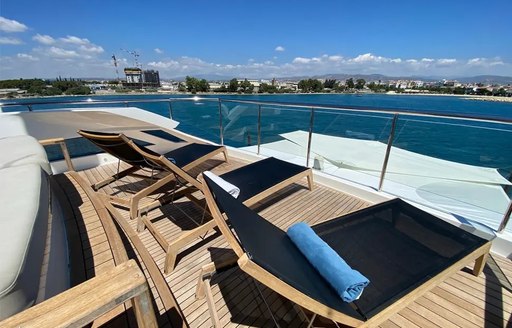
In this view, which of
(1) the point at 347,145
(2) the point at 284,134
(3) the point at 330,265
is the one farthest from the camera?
(2) the point at 284,134

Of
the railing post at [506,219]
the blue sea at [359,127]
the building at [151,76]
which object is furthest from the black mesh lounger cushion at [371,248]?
the building at [151,76]

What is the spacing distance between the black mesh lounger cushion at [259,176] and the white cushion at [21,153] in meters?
1.64

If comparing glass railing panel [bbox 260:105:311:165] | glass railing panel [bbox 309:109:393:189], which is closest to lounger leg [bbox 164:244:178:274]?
glass railing panel [bbox 309:109:393:189]

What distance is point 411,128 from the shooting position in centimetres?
378

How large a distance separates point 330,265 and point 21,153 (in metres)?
2.57

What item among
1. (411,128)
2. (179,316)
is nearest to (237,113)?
(411,128)

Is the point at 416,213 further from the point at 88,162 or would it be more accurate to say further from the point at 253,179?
the point at 88,162

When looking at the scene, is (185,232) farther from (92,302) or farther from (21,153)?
(21,153)

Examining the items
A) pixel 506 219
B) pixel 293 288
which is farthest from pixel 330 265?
pixel 506 219

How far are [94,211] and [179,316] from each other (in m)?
1.42

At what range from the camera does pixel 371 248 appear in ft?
5.43

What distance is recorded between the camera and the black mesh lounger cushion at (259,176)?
2.46 metres

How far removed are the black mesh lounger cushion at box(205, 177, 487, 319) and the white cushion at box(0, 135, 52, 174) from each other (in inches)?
56.6

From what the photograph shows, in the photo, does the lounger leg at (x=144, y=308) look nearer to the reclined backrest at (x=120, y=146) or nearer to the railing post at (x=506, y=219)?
the reclined backrest at (x=120, y=146)
